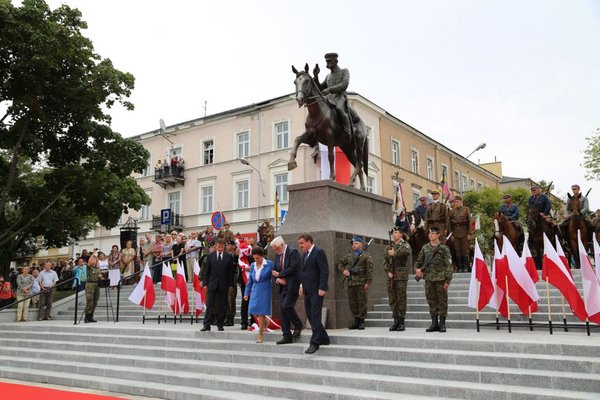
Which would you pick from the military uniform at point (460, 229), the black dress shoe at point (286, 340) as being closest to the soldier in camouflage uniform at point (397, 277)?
the black dress shoe at point (286, 340)

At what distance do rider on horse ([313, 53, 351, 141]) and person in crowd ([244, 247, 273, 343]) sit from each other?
12.8 ft

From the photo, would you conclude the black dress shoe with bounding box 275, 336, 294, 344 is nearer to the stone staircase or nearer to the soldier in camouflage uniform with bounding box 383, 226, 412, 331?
the stone staircase

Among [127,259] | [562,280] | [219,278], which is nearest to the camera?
[562,280]

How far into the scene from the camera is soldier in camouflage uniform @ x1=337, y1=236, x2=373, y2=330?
32.4ft

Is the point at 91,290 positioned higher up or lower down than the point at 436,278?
lower down

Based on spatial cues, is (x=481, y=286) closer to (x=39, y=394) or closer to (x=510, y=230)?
(x=510, y=230)

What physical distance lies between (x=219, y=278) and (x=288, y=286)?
7.17 feet

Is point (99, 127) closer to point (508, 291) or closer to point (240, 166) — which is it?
point (508, 291)

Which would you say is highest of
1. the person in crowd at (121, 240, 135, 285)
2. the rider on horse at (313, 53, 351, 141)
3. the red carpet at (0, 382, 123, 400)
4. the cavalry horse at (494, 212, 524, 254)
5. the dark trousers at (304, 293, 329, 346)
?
the rider on horse at (313, 53, 351, 141)

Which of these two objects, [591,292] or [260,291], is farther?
[260,291]

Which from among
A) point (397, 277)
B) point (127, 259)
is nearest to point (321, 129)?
point (397, 277)

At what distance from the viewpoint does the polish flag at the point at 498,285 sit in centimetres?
939

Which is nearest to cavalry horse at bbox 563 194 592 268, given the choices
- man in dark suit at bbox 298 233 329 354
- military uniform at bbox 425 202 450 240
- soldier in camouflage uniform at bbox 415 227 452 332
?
military uniform at bbox 425 202 450 240

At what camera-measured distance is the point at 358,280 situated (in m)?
9.90
